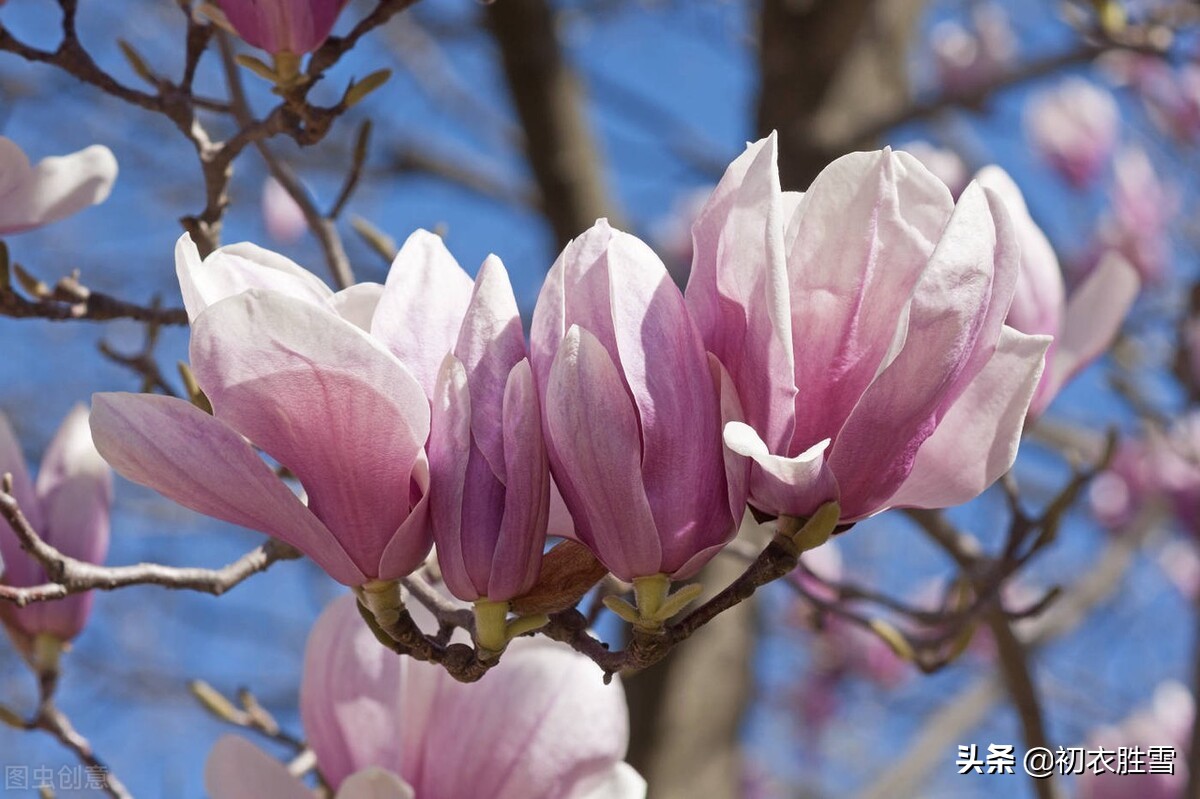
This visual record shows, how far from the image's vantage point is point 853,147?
193cm

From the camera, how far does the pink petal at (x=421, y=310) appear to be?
54 cm

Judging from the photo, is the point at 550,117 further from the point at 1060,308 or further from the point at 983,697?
the point at 1060,308

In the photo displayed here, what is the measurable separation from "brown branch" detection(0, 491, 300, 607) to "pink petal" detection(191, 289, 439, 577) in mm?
178

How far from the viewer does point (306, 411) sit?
514mm

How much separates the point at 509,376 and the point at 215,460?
126 millimetres

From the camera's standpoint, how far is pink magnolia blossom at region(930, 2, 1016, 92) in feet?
9.11

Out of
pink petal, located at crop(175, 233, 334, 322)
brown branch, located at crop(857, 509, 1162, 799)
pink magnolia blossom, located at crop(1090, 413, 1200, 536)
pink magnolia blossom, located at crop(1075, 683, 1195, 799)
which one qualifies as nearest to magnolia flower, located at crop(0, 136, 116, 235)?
Result: pink petal, located at crop(175, 233, 334, 322)

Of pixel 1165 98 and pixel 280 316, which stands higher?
pixel 280 316

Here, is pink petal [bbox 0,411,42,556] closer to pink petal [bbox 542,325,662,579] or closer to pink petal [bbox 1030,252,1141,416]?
pink petal [bbox 542,325,662,579]

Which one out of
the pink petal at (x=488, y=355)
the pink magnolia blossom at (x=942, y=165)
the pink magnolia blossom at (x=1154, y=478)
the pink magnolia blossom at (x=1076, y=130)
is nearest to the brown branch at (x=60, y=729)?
the pink petal at (x=488, y=355)

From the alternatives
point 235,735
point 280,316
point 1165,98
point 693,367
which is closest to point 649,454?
point 693,367

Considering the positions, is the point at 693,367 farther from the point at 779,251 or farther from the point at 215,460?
the point at 215,460

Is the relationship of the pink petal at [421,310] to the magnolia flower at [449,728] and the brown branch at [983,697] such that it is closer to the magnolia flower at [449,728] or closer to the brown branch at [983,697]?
the magnolia flower at [449,728]

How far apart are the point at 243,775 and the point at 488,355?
0.31m
